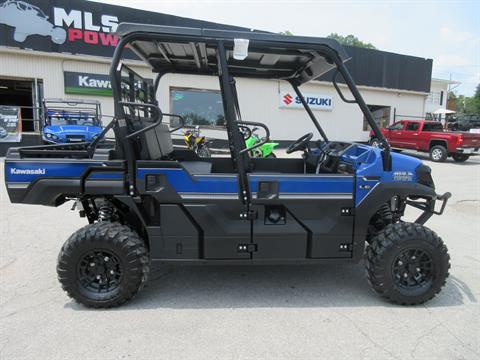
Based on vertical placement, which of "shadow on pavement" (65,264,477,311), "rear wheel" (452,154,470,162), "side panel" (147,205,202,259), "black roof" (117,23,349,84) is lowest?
"shadow on pavement" (65,264,477,311)

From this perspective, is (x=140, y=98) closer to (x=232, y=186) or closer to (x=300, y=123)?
(x=232, y=186)

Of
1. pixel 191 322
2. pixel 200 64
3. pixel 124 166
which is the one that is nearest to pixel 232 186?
pixel 124 166

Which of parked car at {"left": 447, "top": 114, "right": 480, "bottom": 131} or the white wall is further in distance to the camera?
parked car at {"left": 447, "top": 114, "right": 480, "bottom": 131}

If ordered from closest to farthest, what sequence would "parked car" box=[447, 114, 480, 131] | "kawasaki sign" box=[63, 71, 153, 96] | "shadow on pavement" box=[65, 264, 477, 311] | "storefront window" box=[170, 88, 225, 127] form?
"shadow on pavement" box=[65, 264, 477, 311] < "kawasaki sign" box=[63, 71, 153, 96] < "storefront window" box=[170, 88, 225, 127] < "parked car" box=[447, 114, 480, 131]

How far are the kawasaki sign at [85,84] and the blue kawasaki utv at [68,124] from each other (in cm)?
215

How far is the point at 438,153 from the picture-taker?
15.6m

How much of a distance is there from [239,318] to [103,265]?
121cm

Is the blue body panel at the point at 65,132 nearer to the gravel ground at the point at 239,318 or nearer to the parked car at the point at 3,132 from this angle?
the parked car at the point at 3,132

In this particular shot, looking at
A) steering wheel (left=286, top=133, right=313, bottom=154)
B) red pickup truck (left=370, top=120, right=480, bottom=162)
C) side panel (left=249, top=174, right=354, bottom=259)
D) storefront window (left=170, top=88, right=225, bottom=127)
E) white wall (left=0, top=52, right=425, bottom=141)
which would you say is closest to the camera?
side panel (left=249, top=174, right=354, bottom=259)

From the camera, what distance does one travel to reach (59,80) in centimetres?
1516

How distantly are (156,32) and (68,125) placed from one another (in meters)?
10.3

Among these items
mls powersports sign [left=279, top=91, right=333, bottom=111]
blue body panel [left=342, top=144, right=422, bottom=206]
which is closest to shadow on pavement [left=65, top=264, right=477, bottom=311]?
blue body panel [left=342, top=144, right=422, bottom=206]

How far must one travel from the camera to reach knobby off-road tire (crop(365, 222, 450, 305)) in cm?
333

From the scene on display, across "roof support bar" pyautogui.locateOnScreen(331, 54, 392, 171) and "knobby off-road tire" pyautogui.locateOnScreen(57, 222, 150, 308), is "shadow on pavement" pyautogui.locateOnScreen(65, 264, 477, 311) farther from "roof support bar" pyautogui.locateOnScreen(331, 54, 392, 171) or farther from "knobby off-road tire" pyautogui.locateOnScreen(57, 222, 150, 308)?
"roof support bar" pyautogui.locateOnScreen(331, 54, 392, 171)
